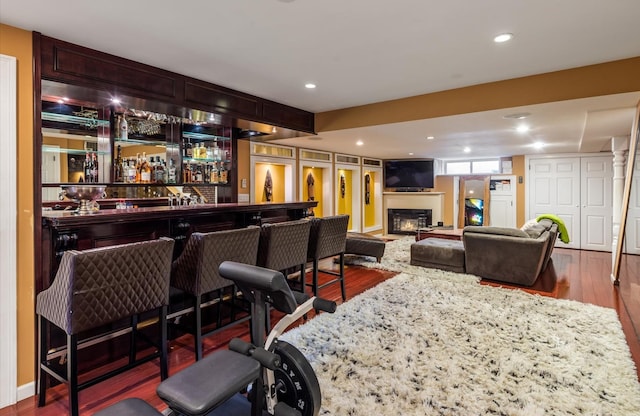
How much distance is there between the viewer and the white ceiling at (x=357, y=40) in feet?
6.56

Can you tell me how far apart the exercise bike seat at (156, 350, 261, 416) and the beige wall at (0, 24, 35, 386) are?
1.69m

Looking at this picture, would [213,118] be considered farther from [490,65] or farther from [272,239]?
[490,65]

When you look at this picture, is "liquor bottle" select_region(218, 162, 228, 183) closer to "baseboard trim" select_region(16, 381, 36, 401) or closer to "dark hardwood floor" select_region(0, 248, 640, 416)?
"dark hardwood floor" select_region(0, 248, 640, 416)

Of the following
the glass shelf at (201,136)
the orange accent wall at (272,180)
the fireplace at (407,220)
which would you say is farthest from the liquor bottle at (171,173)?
the fireplace at (407,220)

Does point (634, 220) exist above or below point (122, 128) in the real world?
below

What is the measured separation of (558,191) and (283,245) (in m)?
7.53

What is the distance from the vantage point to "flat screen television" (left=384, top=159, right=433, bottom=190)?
931 cm

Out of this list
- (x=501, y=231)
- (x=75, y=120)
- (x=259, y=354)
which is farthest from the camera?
(x=501, y=231)

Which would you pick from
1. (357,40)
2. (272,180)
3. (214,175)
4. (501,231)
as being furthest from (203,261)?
(272,180)

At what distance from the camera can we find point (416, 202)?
9508 mm

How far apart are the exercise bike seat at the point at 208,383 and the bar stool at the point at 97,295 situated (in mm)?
956

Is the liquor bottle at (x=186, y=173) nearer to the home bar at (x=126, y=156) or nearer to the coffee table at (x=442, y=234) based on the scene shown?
the home bar at (x=126, y=156)

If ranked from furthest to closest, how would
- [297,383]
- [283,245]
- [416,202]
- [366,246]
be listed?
[416,202] < [366,246] < [283,245] < [297,383]

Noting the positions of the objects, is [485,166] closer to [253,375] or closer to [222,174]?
[222,174]
